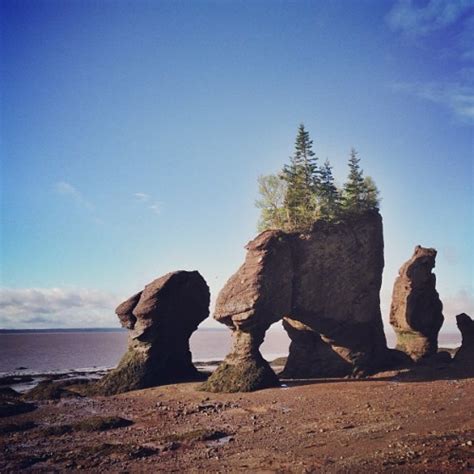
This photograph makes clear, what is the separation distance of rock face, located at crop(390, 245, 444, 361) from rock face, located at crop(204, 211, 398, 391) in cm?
Result: 431

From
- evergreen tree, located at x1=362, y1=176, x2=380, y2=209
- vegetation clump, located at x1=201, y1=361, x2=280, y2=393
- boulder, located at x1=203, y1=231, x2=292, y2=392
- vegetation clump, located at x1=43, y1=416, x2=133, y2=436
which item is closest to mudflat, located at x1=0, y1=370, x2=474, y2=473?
vegetation clump, located at x1=43, y1=416, x2=133, y2=436

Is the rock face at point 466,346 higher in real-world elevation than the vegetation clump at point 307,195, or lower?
lower

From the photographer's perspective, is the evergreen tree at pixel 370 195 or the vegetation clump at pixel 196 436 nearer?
the vegetation clump at pixel 196 436

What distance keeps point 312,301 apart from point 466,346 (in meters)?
16.8

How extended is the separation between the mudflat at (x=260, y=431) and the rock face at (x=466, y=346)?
18.4 ft

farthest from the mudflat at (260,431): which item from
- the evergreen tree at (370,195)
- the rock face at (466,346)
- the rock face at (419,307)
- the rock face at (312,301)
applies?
the evergreen tree at (370,195)

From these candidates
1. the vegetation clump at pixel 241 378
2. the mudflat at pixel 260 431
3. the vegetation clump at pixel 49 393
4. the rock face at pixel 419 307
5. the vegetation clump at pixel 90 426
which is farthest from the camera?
the rock face at pixel 419 307

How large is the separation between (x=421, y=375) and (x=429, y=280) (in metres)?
13.0

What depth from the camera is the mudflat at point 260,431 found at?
1684 cm

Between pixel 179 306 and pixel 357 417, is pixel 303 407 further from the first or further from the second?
pixel 179 306

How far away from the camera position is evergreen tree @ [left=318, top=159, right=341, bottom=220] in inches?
1762

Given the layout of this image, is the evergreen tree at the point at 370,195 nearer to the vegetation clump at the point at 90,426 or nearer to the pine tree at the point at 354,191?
the pine tree at the point at 354,191

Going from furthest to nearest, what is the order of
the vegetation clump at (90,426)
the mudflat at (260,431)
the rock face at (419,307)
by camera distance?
the rock face at (419,307) < the vegetation clump at (90,426) < the mudflat at (260,431)

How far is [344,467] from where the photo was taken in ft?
51.7
